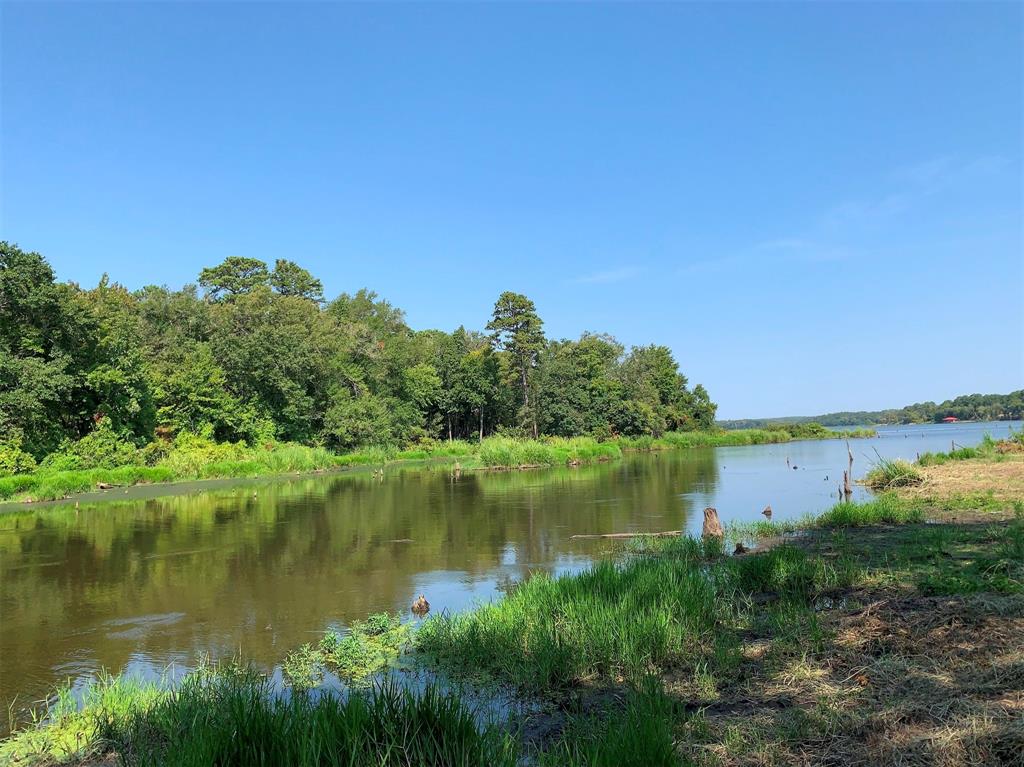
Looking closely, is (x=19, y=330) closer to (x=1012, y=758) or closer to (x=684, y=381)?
(x=1012, y=758)

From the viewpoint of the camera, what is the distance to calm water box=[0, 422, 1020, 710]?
8.72m

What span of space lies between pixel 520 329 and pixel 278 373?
902 inches

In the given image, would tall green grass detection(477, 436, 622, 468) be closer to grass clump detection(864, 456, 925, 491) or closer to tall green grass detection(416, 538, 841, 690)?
grass clump detection(864, 456, 925, 491)

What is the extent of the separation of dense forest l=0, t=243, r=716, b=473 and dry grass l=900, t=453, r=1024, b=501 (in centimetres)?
3208

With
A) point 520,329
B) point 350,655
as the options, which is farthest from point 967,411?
point 350,655

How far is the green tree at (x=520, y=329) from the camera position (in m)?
57.7

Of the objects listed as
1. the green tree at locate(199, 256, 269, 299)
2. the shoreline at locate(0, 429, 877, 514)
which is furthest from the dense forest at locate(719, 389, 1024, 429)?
the green tree at locate(199, 256, 269, 299)

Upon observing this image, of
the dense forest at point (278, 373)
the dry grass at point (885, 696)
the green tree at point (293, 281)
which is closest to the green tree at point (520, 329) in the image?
the dense forest at point (278, 373)

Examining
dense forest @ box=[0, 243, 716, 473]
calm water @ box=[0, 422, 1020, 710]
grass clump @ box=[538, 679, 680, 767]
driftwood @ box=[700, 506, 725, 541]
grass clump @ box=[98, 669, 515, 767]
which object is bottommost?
calm water @ box=[0, 422, 1020, 710]

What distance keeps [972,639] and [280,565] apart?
39.6 feet

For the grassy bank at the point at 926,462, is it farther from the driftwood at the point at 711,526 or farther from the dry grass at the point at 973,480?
the driftwood at the point at 711,526

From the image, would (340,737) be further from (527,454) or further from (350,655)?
(527,454)

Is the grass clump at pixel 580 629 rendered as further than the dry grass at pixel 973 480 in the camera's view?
No

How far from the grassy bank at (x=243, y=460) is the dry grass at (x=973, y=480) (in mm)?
25712
